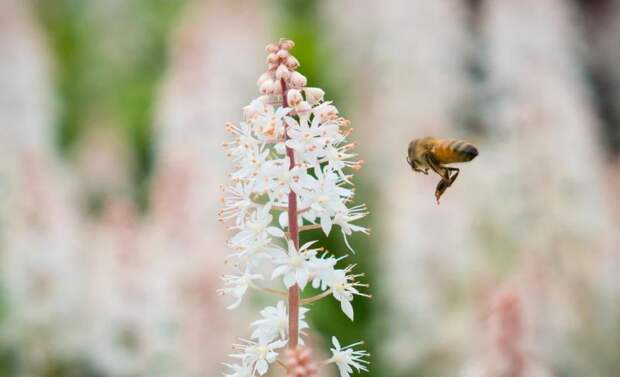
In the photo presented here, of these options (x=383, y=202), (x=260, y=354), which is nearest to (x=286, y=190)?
(x=260, y=354)

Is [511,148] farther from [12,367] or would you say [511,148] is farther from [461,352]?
[12,367]

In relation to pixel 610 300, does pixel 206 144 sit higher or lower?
higher

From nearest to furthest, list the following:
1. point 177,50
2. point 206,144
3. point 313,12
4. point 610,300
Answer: point 610,300, point 206,144, point 177,50, point 313,12

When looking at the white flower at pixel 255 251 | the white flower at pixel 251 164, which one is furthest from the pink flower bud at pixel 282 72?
the white flower at pixel 255 251

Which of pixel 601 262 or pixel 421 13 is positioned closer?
pixel 601 262

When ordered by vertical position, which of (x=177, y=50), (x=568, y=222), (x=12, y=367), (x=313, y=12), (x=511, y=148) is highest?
(x=313, y=12)

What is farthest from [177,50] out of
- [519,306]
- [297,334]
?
[297,334]

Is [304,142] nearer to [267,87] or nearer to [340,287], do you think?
[267,87]
